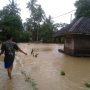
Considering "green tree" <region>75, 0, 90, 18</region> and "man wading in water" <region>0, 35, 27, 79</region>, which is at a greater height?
"green tree" <region>75, 0, 90, 18</region>

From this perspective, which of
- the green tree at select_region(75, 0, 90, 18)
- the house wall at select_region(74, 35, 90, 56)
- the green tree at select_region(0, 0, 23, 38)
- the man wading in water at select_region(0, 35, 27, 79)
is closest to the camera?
the man wading in water at select_region(0, 35, 27, 79)

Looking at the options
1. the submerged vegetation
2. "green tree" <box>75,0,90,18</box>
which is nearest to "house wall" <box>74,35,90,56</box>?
"green tree" <box>75,0,90,18</box>

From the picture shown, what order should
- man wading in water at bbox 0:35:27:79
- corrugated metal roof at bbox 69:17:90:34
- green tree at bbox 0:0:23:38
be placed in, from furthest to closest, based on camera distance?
1. green tree at bbox 0:0:23:38
2. corrugated metal roof at bbox 69:17:90:34
3. man wading in water at bbox 0:35:27:79

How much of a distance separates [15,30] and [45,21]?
12153mm

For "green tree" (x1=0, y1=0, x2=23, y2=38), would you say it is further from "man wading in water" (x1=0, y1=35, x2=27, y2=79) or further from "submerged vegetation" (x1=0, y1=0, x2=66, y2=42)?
"man wading in water" (x1=0, y1=35, x2=27, y2=79)

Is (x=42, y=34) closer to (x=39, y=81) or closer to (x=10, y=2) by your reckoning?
(x=10, y=2)

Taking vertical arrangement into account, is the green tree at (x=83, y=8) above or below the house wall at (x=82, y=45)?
above

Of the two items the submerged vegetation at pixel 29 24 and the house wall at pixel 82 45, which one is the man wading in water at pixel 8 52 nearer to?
the house wall at pixel 82 45

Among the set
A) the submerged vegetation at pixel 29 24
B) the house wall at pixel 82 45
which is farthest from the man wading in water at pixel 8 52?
the submerged vegetation at pixel 29 24

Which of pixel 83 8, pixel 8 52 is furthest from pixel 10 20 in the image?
pixel 8 52

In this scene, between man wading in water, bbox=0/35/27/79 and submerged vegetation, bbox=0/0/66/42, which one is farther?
submerged vegetation, bbox=0/0/66/42

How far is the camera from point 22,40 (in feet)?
198

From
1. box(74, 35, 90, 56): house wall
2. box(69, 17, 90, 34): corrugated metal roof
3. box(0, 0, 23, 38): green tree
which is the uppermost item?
box(0, 0, 23, 38): green tree

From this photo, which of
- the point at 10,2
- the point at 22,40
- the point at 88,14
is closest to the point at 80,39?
the point at 88,14
